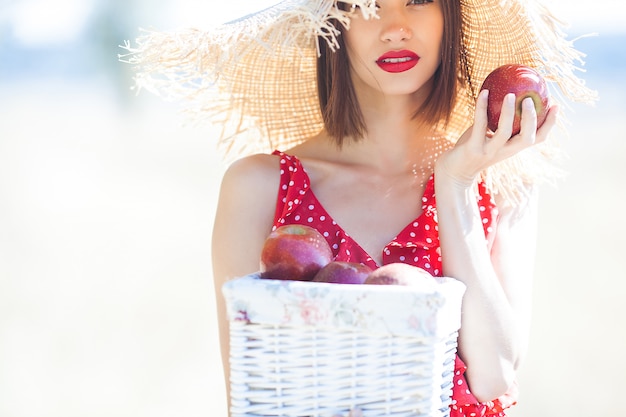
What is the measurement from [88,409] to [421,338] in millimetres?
3486

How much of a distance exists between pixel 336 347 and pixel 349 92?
3.65 ft

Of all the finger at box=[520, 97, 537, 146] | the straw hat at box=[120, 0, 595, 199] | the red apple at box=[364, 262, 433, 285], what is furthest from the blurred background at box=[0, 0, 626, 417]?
the red apple at box=[364, 262, 433, 285]

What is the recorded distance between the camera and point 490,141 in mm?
2049

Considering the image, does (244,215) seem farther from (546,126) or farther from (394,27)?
(546,126)

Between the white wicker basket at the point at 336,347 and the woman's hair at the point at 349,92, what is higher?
the woman's hair at the point at 349,92

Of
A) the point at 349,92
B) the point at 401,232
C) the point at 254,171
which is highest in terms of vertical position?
the point at 349,92

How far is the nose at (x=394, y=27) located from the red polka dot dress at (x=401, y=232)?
379 mm

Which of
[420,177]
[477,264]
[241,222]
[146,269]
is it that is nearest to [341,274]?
[477,264]

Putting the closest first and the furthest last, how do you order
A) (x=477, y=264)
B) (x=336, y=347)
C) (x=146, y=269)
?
(x=336, y=347) < (x=477, y=264) < (x=146, y=269)

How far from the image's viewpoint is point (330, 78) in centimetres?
265

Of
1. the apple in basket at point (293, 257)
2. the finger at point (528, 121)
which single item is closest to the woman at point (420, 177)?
the finger at point (528, 121)

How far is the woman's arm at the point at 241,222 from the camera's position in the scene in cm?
238

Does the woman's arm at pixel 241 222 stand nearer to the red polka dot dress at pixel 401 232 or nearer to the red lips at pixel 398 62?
the red polka dot dress at pixel 401 232

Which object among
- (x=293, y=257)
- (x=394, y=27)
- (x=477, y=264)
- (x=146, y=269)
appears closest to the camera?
(x=293, y=257)
